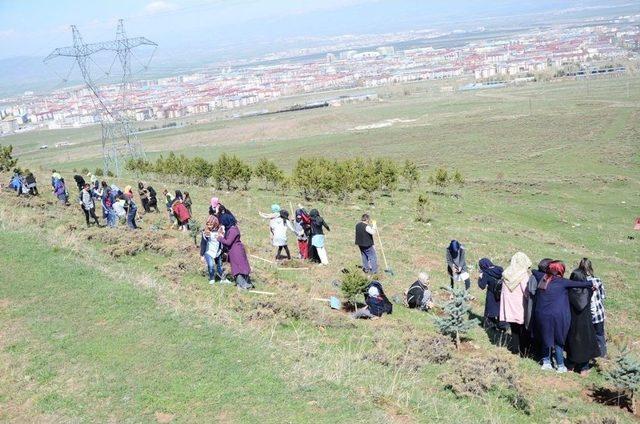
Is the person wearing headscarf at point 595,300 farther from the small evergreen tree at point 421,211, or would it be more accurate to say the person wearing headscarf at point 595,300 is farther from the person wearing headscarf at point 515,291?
the small evergreen tree at point 421,211

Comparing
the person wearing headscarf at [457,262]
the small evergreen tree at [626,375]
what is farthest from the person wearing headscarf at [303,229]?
the small evergreen tree at [626,375]

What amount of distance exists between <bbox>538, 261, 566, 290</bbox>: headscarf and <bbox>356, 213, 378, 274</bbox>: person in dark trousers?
514 cm

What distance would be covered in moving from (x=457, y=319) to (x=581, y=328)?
1891mm

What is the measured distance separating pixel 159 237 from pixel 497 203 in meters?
23.9

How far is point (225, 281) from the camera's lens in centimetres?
1291

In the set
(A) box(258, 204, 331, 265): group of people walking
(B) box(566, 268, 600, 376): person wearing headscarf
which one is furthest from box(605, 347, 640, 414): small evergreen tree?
(A) box(258, 204, 331, 265): group of people walking

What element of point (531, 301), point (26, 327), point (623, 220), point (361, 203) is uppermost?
point (26, 327)

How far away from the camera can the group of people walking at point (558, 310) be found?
934cm

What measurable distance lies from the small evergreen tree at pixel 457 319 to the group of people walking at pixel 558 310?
753 millimetres

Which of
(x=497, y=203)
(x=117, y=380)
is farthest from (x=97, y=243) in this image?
(x=497, y=203)

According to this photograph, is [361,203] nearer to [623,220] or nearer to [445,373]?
[623,220]

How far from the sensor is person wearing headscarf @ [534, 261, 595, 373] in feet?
30.6

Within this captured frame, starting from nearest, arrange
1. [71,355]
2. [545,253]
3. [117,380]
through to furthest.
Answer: [117,380]
[71,355]
[545,253]

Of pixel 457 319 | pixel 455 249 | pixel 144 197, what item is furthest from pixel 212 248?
pixel 144 197
